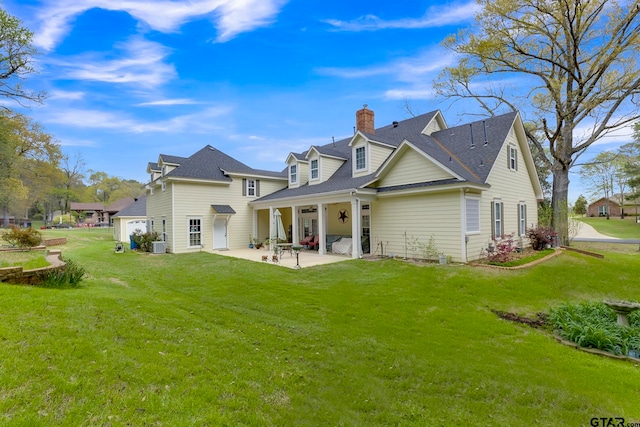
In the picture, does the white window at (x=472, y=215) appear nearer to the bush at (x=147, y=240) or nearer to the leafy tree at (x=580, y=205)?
the bush at (x=147, y=240)

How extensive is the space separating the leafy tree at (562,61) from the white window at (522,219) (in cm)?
324

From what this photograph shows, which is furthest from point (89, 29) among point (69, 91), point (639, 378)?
point (639, 378)

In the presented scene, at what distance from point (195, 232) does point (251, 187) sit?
15.5 feet

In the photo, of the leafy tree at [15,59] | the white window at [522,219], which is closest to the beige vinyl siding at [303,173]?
the white window at [522,219]

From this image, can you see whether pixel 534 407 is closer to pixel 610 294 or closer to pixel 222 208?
pixel 610 294

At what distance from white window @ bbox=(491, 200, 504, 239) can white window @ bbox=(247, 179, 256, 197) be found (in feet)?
46.5

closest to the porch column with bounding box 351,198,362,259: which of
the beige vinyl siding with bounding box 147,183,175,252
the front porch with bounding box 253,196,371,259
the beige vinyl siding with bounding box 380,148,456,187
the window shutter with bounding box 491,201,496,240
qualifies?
the front porch with bounding box 253,196,371,259

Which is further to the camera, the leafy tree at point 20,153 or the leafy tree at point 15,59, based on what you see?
the leafy tree at point 20,153

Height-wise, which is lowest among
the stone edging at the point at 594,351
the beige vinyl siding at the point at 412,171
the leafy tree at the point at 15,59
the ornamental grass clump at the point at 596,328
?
the stone edging at the point at 594,351

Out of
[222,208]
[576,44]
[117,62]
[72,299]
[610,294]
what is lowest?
[610,294]

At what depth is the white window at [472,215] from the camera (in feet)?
38.3

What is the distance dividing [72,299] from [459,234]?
37.4 ft

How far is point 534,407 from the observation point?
3.37m

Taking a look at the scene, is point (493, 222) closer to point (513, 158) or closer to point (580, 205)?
point (513, 158)
